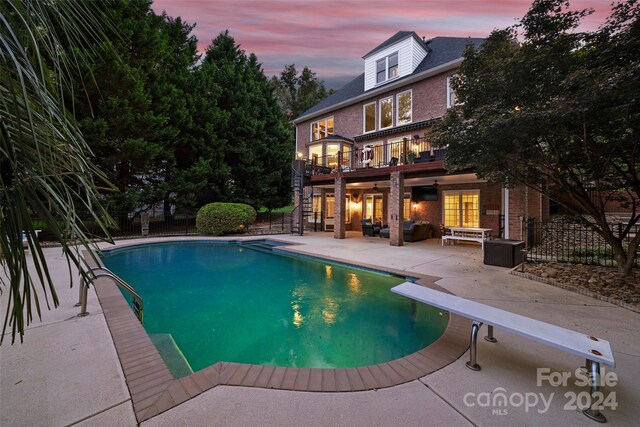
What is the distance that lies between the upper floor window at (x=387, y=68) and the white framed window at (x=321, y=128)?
3.88 m

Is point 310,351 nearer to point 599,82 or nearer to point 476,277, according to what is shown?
point 476,277

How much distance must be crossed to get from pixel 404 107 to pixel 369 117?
2.23 metres

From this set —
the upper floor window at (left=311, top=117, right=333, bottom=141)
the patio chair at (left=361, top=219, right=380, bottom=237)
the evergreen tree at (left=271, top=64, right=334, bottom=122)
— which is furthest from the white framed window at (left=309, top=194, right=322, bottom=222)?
the evergreen tree at (left=271, top=64, right=334, bottom=122)

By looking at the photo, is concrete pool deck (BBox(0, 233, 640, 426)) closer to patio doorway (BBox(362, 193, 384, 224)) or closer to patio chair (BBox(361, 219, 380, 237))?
patio chair (BBox(361, 219, 380, 237))

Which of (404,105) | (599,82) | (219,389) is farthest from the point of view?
(404,105)

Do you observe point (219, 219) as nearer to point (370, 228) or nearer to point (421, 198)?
point (370, 228)

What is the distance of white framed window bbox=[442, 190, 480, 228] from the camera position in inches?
494

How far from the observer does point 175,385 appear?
227 centimetres

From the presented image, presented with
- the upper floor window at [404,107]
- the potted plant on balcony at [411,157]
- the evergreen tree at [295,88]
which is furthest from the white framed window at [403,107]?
the evergreen tree at [295,88]

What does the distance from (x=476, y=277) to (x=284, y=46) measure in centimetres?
915

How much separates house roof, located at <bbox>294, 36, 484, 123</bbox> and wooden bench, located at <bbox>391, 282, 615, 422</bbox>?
39.2 feet

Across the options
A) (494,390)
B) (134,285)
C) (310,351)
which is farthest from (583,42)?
(134,285)

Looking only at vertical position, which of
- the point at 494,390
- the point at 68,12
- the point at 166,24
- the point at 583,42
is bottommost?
the point at 494,390

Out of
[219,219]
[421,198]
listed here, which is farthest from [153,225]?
[421,198]
